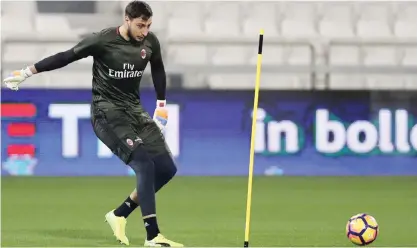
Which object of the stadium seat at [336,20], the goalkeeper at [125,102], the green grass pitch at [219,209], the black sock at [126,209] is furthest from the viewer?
the stadium seat at [336,20]

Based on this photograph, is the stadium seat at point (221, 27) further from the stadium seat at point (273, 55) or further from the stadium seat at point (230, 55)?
the stadium seat at point (273, 55)

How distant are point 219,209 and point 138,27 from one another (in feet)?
13.7

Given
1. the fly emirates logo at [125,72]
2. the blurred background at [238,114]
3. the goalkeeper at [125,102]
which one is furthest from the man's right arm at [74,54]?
the blurred background at [238,114]

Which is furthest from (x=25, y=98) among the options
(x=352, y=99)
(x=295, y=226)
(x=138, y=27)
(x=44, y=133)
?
(x=138, y=27)

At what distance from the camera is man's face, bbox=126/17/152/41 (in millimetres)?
9271

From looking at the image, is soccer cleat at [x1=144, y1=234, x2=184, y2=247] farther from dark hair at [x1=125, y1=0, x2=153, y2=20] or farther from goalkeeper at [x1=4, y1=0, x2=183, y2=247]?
dark hair at [x1=125, y1=0, x2=153, y2=20]

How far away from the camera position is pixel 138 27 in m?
9.32

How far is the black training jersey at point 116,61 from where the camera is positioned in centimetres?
955

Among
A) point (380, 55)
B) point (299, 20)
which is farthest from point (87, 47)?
point (299, 20)

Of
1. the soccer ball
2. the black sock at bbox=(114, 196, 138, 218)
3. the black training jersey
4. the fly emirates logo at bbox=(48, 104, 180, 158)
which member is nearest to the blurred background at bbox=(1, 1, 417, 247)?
the fly emirates logo at bbox=(48, 104, 180, 158)

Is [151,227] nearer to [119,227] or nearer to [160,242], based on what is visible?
[160,242]

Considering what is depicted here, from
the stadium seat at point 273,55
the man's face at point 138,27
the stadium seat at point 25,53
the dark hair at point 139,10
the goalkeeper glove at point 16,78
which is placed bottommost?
the goalkeeper glove at point 16,78

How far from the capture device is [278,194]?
14.8 m

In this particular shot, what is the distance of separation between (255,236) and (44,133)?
6921mm
